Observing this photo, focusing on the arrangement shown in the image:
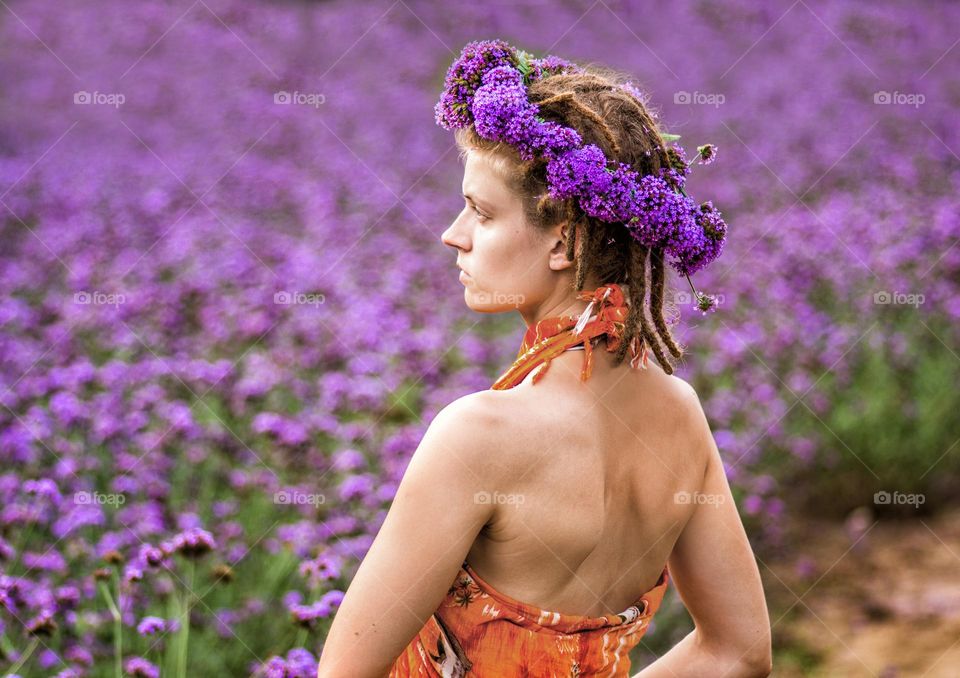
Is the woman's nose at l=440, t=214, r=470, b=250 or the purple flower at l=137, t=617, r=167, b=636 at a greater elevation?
the woman's nose at l=440, t=214, r=470, b=250

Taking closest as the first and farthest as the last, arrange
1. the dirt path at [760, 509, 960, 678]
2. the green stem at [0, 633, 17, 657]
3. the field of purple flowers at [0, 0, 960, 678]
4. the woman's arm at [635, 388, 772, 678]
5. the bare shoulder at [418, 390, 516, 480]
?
the bare shoulder at [418, 390, 516, 480] < the woman's arm at [635, 388, 772, 678] < the green stem at [0, 633, 17, 657] < the field of purple flowers at [0, 0, 960, 678] < the dirt path at [760, 509, 960, 678]

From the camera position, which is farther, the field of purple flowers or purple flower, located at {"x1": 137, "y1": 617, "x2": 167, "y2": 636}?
the field of purple flowers

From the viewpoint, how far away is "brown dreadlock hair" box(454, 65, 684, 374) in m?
1.69

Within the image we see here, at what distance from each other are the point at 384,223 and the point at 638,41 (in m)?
3.45

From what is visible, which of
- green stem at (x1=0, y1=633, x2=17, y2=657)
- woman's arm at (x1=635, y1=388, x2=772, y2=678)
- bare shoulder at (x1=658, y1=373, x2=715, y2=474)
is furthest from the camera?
green stem at (x1=0, y1=633, x2=17, y2=657)

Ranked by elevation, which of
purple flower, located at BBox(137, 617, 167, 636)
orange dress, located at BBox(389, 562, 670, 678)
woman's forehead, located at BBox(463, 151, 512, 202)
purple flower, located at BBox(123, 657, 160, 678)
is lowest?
purple flower, located at BBox(137, 617, 167, 636)

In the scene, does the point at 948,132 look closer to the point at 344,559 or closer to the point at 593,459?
the point at 344,559

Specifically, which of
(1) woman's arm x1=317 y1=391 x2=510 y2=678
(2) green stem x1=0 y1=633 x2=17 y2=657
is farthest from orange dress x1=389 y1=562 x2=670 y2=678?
(2) green stem x1=0 y1=633 x2=17 y2=657

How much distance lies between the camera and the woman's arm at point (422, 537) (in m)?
1.51

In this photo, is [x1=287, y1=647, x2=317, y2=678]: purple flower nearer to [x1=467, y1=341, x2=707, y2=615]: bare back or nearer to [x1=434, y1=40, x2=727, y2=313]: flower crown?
[x1=467, y1=341, x2=707, y2=615]: bare back

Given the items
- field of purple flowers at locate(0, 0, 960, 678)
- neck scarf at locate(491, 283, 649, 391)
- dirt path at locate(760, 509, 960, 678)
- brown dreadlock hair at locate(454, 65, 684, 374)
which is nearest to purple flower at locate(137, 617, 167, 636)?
field of purple flowers at locate(0, 0, 960, 678)

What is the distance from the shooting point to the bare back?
1.58m

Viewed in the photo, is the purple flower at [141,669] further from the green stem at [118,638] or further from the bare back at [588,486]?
the bare back at [588,486]

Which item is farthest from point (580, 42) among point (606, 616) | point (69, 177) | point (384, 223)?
point (606, 616)
